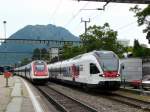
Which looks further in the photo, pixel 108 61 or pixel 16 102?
pixel 108 61

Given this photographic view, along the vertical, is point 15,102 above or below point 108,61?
below

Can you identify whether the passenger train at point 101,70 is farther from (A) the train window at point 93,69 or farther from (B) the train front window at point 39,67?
(B) the train front window at point 39,67

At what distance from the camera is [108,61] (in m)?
32.6

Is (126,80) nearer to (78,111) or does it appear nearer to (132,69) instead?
(132,69)

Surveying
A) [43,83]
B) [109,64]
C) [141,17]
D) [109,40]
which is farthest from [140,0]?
[109,40]

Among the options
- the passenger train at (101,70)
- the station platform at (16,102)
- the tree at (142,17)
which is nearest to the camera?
the station platform at (16,102)

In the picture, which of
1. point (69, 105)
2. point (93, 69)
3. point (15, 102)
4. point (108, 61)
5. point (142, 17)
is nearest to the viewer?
point (69, 105)

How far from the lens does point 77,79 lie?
3991cm

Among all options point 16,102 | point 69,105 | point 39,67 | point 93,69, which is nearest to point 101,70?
point 93,69

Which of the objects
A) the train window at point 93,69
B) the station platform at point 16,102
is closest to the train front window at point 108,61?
the train window at point 93,69

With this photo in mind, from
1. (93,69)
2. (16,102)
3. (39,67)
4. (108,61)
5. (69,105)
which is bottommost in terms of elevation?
(69,105)

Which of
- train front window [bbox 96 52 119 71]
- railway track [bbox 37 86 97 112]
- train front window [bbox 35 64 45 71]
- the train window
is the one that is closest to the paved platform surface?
railway track [bbox 37 86 97 112]

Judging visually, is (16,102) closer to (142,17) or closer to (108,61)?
(108,61)

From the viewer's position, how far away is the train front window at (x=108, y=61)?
32188 mm
